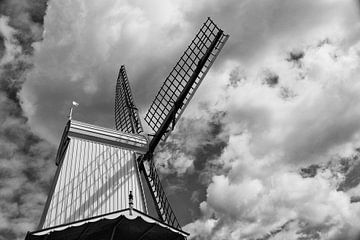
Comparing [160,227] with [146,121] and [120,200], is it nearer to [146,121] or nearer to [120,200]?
[120,200]

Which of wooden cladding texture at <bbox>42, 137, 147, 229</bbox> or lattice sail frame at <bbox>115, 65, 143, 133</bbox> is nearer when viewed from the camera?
wooden cladding texture at <bbox>42, 137, 147, 229</bbox>

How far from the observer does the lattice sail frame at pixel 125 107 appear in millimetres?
16500

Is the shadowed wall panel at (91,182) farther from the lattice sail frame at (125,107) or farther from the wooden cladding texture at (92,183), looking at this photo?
the lattice sail frame at (125,107)

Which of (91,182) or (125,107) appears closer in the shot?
(91,182)

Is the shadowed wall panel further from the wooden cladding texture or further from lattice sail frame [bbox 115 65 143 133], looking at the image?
lattice sail frame [bbox 115 65 143 133]

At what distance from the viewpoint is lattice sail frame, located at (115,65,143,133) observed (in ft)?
54.1

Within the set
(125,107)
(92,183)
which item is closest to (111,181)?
(92,183)

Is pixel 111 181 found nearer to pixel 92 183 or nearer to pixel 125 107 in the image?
pixel 92 183

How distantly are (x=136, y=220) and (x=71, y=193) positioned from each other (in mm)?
3245

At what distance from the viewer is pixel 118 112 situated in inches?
755

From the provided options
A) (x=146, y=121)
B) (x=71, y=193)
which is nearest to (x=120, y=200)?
(x=71, y=193)

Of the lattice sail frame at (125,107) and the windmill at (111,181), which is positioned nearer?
the windmill at (111,181)

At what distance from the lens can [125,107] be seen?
1828 cm

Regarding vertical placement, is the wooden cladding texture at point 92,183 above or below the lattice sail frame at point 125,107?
below
